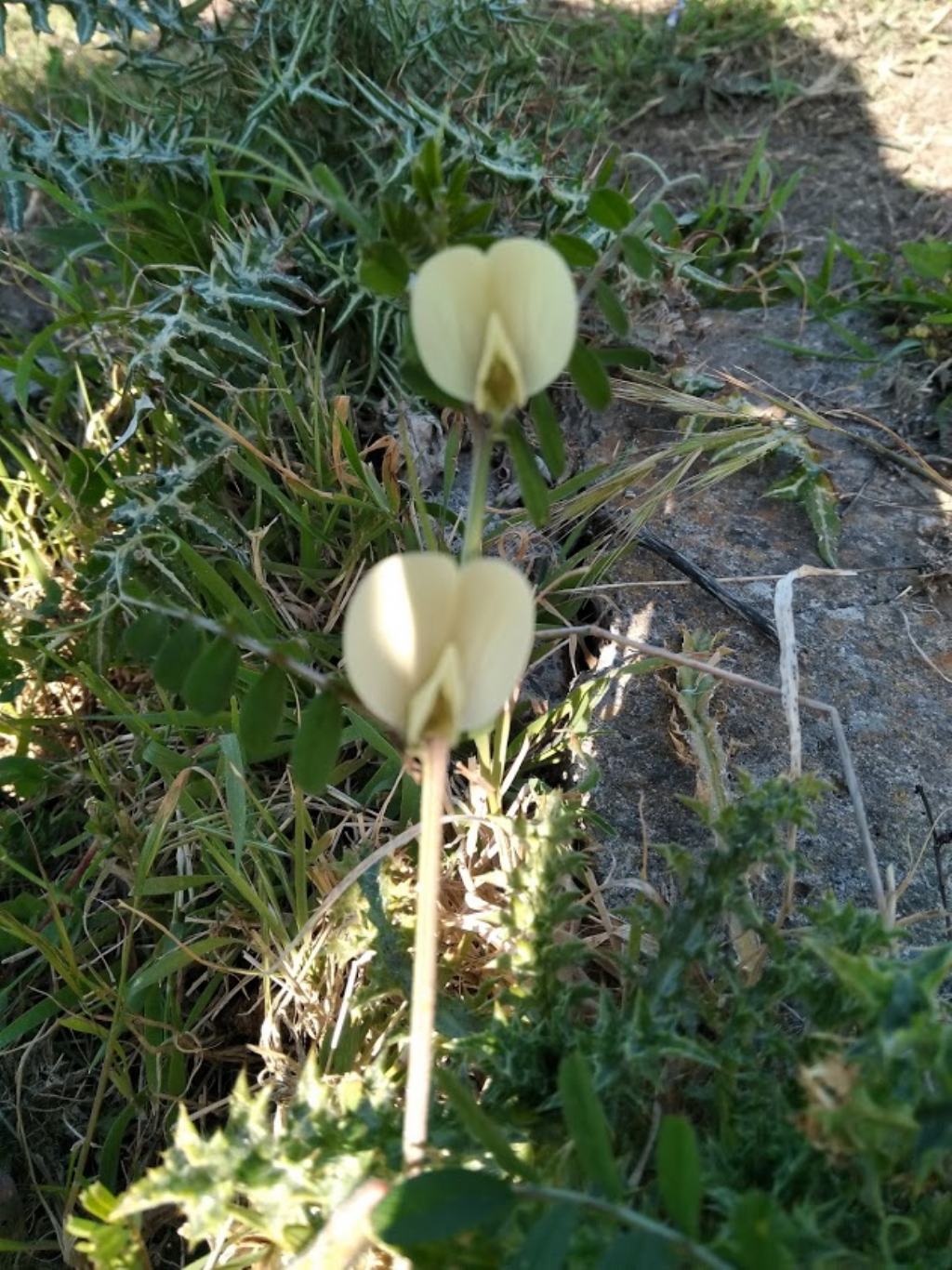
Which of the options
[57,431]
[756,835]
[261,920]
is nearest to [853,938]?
[756,835]

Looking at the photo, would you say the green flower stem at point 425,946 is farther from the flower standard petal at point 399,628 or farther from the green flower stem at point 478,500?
the green flower stem at point 478,500

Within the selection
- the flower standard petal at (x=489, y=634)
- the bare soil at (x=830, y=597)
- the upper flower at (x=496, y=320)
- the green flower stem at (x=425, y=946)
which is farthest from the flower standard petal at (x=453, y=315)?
the bare soil at (x=830, y=597)

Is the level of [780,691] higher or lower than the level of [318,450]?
lower

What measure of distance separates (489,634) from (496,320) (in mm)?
204

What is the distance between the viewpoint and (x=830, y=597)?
1.57 metres

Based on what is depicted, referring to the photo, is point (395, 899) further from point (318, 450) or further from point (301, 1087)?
point (318, 450)

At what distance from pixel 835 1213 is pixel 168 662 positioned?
648 millimetres

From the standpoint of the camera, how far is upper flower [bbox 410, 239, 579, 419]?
0.65m

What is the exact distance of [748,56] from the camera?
2.98m

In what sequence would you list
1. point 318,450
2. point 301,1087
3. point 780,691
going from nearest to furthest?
point 301,1087, point 780,691, point 318,450

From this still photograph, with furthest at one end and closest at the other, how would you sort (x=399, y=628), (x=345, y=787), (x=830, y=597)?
(x=830, y=597) < (x=345, y=787) < (x=399, y=628)

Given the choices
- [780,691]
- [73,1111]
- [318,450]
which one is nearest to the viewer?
[780,691]

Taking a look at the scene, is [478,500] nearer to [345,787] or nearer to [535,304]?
[535,304]

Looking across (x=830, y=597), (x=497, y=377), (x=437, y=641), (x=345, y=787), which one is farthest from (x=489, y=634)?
(x=830, y=597)
